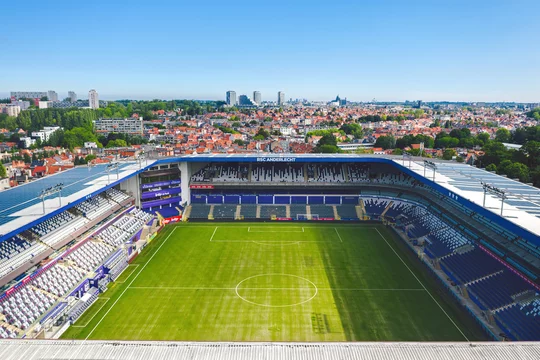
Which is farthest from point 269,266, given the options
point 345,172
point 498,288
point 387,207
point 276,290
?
point 345,172

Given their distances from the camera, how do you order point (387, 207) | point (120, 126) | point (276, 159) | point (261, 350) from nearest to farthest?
1. point (261, 350)
2. point (387, 207)
3. point (276, 159)
4. point (120, 126)

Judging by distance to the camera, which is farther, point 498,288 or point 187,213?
point 187,213

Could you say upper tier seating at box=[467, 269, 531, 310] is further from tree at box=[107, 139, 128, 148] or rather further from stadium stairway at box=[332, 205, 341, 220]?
tree at box=[107, 139, 128, 148]

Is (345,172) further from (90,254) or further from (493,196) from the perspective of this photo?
(90,254)

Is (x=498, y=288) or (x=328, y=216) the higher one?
A: (x=498, y=288)

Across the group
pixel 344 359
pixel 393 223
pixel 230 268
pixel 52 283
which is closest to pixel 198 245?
pixel 230 268

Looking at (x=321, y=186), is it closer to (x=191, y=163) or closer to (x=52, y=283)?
(x=191, y=163)
